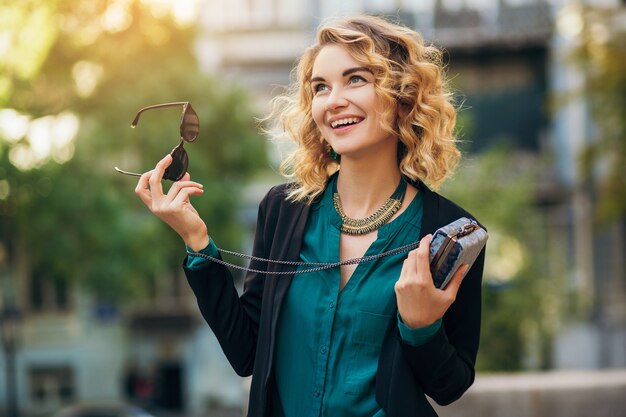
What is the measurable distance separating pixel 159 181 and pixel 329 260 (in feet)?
1.55

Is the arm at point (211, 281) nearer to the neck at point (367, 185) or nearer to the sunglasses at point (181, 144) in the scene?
the sunglasses at point (181, 144)

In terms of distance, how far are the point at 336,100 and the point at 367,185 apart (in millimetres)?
248

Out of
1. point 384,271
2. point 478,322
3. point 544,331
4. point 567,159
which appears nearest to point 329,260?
point 384,271

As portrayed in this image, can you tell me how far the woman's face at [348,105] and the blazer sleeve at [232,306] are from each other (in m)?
0.33

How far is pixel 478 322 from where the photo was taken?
2.75 m

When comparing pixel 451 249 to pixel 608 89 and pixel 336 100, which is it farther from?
pixel 608 89

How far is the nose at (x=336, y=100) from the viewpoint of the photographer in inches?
108

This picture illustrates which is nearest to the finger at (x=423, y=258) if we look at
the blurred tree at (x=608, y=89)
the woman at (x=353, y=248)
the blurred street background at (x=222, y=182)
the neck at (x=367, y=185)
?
the woman at (x=353, y=248)

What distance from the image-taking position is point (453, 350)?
8.68 feet

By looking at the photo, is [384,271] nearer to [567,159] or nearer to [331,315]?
[331,315]

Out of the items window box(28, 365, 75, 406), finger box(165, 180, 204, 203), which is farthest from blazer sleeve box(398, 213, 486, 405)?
Result: window box(28, 365, 75, 406)

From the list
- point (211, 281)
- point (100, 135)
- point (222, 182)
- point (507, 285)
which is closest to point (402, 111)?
point (211, 281)

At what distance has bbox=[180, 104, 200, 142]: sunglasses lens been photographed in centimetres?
281

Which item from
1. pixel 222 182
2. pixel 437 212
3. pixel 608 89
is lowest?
pixel 437 212
